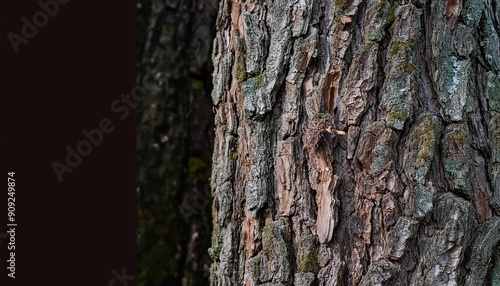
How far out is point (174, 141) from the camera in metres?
3.07

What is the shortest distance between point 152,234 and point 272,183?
5.09 feet

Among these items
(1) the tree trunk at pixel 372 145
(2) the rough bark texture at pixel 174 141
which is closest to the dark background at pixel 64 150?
(1) the tree trunk at pixel 372 145

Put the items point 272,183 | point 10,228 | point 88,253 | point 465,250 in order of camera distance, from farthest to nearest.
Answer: point 88,253 → point 10,228 → point 272,183 → point 465,250

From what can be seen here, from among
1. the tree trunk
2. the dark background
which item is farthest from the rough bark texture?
the tree trunk

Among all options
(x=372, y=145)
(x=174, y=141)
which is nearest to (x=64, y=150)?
(x=372, y=145)

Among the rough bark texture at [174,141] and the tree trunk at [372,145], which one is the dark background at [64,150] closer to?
the tree trunk at [372,145]

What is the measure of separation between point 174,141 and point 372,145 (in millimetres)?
1682

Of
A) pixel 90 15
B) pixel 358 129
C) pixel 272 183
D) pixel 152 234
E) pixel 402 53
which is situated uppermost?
pixel 90 15

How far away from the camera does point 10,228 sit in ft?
6.16

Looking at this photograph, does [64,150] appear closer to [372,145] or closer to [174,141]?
[372,145]

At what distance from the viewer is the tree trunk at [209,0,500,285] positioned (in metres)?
1.50

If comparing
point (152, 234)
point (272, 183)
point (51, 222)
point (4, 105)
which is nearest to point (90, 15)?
point (4, 105)

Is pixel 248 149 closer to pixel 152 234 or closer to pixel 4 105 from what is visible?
pixel 4 105

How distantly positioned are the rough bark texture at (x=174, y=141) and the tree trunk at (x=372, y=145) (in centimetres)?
140
